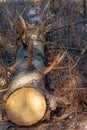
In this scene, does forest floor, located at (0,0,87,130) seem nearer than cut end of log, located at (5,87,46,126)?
No

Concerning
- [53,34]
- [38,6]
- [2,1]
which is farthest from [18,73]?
[2,1]

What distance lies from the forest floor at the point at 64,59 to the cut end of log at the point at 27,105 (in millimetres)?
189

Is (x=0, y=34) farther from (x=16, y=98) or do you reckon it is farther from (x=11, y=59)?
(x=16, y=98)

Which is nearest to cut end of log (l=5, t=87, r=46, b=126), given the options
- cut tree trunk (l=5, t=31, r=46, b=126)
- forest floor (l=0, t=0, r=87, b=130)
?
cut tree trunk (l=5, t=31, r=46, b=126)

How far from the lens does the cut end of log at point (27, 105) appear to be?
470cm

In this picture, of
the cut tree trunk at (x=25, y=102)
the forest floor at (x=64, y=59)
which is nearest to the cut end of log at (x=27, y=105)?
the cut tree trunk at (x=25, y=102)

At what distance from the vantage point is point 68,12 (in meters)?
8.95

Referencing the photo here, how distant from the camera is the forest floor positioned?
4.96 meters

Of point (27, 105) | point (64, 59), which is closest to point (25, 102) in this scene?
point (27, 105)

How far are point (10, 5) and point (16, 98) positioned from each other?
221 inches

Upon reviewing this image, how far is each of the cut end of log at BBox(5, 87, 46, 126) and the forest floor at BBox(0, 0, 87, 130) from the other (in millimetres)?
189

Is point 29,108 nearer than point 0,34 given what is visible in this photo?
Yes

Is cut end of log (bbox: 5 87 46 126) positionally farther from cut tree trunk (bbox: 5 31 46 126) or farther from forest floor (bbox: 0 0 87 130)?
forest floor (bbox: 0 0 87 130)

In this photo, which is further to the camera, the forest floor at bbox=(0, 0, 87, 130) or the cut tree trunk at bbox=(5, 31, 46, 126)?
the forest floor at bbox=(0, 0, 87, 130)
